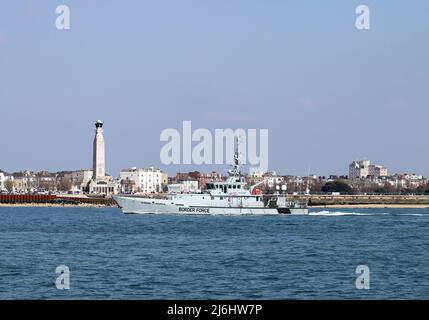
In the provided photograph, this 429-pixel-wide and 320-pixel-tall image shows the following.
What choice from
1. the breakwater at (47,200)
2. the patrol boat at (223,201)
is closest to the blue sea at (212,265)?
the patrol boat at (223,201)

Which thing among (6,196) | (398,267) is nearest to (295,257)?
(398,267)

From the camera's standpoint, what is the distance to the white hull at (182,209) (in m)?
103

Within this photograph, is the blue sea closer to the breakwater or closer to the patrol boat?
the patrol boat

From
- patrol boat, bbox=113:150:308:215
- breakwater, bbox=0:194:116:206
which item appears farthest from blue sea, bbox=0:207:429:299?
breakwater, bbox=0:194:116:206

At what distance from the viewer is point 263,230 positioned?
71.8 meters

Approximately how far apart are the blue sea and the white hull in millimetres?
36950

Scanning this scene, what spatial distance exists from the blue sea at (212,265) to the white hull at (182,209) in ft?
121

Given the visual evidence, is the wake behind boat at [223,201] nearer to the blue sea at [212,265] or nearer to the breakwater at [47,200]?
the blue sea at [212,265]

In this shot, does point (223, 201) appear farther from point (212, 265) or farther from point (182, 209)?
point (212, 265)

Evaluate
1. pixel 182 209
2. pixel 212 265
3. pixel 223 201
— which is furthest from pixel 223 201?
pixel 212 265
